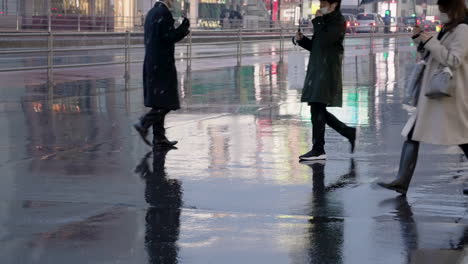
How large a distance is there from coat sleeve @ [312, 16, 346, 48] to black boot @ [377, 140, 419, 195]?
1.97 meters

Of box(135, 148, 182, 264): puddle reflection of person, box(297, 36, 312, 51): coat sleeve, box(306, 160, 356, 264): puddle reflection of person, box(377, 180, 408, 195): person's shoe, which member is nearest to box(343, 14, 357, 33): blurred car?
box(297, 36, 312, 51): coat sleeve

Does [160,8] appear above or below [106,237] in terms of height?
above

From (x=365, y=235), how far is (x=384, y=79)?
1648cm

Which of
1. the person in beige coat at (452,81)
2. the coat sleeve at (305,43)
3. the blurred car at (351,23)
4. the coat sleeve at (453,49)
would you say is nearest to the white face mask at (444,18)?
the person in beige coat at (452,81)

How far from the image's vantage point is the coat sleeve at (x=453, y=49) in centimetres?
741

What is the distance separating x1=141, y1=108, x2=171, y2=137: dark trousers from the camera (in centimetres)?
1049

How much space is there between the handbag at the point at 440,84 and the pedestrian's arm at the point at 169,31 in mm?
3435

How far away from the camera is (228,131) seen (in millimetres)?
11938

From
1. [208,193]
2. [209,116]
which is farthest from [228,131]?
[208,193]

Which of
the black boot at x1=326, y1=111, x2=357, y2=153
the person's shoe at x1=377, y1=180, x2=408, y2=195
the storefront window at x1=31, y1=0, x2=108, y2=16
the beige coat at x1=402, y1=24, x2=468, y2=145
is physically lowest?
the person's shoe at x1=377, y1=180, x2=408, y2=195

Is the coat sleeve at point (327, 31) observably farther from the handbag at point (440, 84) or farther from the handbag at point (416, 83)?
the handbag at point (440, 84)

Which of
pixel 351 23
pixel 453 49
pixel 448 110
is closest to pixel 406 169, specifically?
pixel 448 110

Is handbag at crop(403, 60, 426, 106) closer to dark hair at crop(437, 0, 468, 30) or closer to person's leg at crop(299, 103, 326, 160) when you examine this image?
dark hair at crop(437, 0, 468, 30)

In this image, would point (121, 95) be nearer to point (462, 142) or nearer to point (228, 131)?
point (228, 131)
